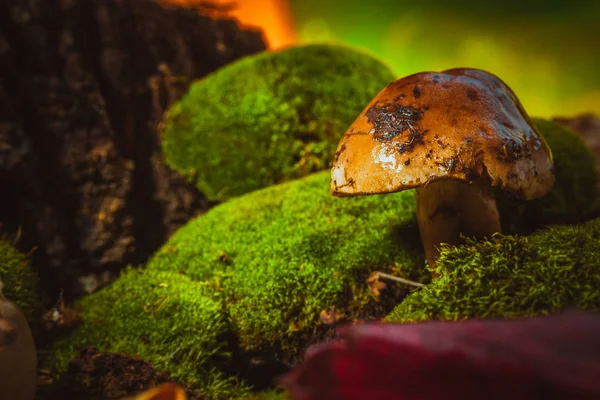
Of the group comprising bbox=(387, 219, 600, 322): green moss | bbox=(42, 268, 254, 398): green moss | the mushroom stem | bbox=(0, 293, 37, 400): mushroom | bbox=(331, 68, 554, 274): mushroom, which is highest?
bbox=(331, 68, 554, 274): mushroom

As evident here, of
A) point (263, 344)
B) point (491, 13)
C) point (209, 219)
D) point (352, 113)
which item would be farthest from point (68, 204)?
point (491, 13)

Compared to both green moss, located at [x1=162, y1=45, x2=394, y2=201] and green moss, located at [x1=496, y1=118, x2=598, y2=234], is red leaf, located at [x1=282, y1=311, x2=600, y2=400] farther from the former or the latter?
green moss, located at [x1=162, y1=45, x2=394, y2=201]

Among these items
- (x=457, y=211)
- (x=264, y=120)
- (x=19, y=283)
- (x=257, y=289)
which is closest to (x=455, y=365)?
(x=457, y=211)

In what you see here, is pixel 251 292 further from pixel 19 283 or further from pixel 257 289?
pixel 19 283

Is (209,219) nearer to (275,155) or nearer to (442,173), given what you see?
(275,155)

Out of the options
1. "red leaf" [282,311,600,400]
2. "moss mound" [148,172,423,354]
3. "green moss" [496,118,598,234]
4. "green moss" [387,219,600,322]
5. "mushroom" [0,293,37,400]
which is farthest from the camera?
"green moss" [496,118,598,234]

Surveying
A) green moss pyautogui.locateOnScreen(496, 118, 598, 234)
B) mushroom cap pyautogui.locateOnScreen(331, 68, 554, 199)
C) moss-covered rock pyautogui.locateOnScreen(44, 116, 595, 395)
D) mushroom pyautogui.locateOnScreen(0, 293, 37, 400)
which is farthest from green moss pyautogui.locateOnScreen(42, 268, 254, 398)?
green moss pyautogui.locateOnScreen(496, 118, 598, 234)
